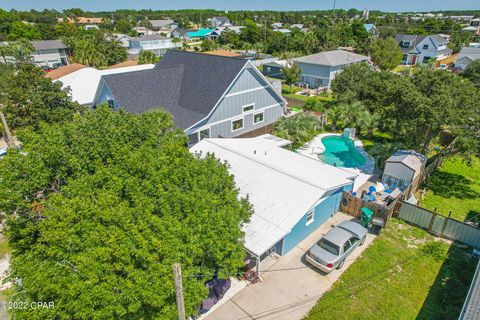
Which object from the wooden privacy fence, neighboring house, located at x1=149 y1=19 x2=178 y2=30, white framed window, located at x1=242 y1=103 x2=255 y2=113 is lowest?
the wooden privacy fence

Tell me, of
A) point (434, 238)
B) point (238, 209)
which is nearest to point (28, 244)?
point (238, 209)

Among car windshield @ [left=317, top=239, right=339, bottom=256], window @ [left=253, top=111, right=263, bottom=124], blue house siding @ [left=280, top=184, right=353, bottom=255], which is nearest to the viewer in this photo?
car windshield @ [left=317, top=239, right=339, bottom=256]

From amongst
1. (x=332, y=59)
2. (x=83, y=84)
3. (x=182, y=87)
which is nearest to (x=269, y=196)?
(x=182, y=87)

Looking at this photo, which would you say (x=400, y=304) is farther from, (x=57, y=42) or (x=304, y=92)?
A: (x=57, y=42)

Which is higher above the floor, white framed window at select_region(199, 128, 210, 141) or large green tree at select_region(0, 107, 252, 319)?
large green tree at select_region(0, 107, 252, 319)

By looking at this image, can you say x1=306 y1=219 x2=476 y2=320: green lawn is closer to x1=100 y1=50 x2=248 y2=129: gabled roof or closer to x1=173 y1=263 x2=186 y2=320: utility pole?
x1=173 y1=263 x2=186 y2=320: utility pole

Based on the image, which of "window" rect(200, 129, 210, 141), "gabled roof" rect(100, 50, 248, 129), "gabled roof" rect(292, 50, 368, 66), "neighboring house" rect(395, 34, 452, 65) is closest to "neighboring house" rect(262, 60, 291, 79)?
"gabled roof" rect(292, 50, 368, 66)

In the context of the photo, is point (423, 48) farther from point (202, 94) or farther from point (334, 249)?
point (334, 249)

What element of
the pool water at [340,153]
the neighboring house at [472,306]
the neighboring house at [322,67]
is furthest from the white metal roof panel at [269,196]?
the neighboring house at [322,67]
